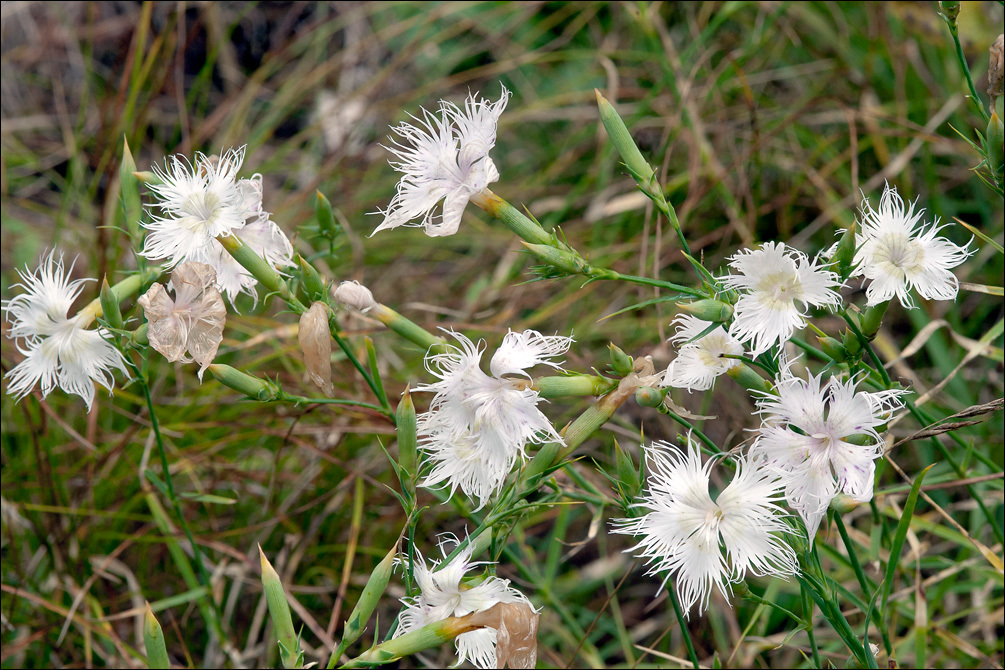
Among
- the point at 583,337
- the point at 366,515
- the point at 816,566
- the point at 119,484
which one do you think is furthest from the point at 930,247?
the point at 119,484

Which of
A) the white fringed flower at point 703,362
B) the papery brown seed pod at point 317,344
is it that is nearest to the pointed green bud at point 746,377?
the white fringed flower at point 703,362

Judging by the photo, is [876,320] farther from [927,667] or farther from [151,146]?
[151,146]

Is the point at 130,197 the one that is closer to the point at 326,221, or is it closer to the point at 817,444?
the point at 326,221

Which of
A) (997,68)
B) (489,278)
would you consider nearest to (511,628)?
(997,68)

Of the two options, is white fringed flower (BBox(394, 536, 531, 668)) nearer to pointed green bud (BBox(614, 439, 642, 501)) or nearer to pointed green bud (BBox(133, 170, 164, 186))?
pointed green bud (BBox(614, 439, 642, 501))

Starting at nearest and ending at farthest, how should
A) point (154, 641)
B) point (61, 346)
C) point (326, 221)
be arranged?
point (154, 641)
point (61, 346)
point (326, 221)
